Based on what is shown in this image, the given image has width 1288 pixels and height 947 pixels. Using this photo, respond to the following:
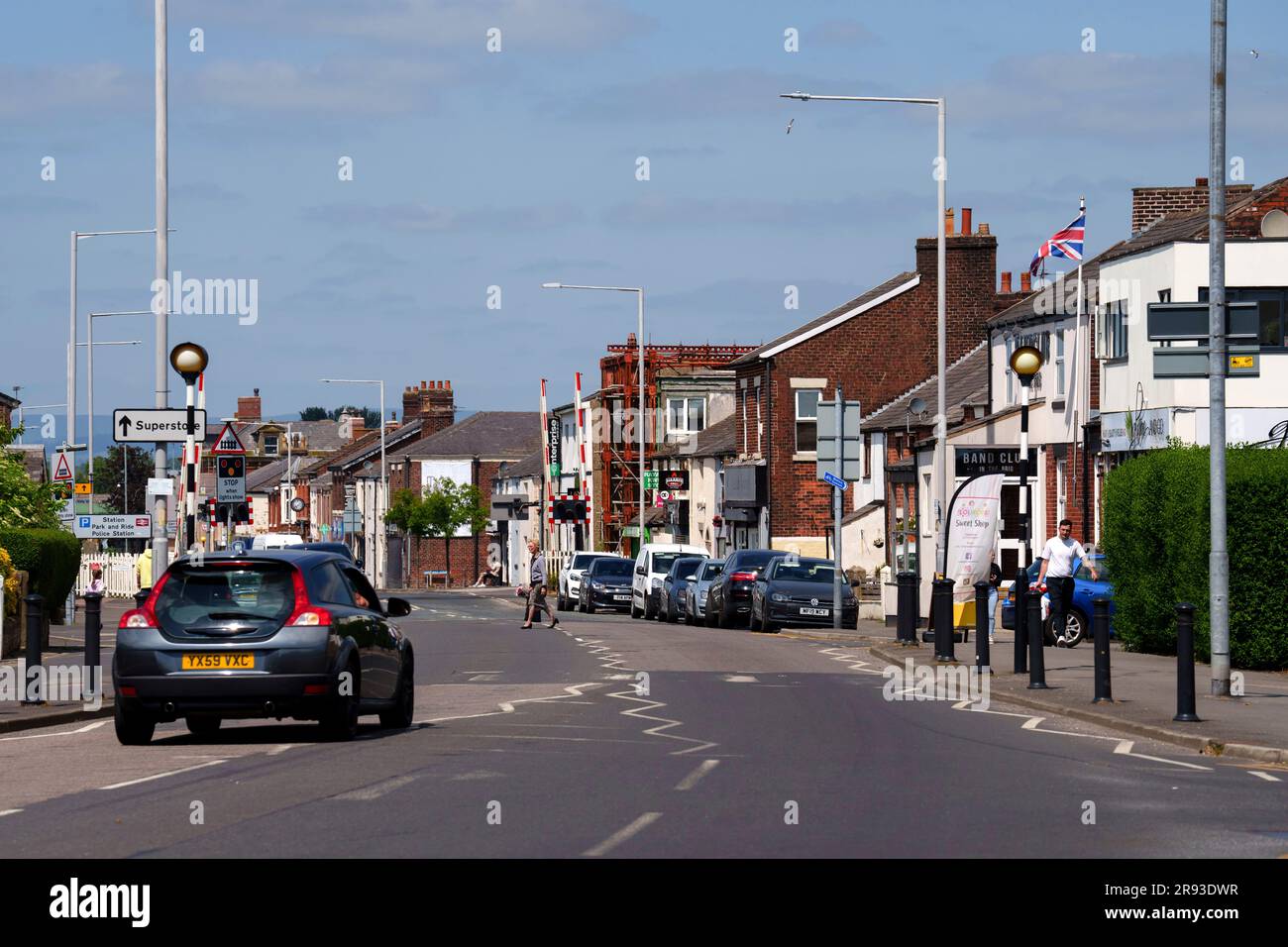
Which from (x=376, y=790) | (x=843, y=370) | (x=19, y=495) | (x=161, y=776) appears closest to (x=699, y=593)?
(x=19, y=495)

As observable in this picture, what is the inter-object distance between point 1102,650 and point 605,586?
1410 inches

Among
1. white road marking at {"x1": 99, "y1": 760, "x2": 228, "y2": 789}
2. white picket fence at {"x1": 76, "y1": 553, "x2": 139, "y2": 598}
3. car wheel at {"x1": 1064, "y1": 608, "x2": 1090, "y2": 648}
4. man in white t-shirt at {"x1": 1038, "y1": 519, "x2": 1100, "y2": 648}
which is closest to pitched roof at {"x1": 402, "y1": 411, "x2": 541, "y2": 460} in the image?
white picket fence at {"x1": 76, "y1": 553, "x2": 139, "y2": 598}

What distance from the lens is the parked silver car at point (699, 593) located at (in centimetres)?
4388

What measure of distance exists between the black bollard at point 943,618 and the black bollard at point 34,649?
39.1ft

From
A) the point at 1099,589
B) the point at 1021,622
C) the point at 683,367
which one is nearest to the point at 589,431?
the point at 683,367

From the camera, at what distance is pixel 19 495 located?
41844 millimetres

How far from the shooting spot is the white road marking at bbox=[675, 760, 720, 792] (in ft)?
40.6

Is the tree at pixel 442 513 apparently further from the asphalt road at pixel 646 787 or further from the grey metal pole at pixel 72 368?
the asphalt road at pixel 646 787

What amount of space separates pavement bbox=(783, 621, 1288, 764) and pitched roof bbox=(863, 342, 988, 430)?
19.4 m

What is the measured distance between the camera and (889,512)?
49.0 m

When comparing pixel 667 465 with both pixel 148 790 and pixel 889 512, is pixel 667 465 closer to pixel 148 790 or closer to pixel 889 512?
pixel 889 512

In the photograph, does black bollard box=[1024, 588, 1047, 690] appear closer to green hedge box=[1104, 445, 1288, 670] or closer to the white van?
green hedge box=[1104, 445, 1288, 670]
